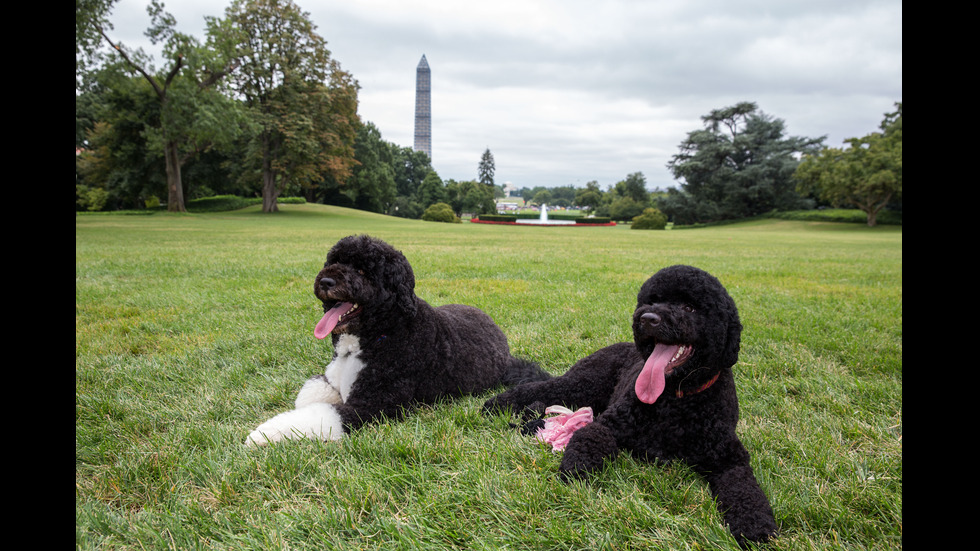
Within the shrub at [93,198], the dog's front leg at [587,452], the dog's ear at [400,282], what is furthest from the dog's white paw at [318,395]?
the shrub at [93,198]

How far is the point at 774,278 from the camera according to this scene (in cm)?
938

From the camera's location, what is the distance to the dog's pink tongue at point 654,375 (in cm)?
218

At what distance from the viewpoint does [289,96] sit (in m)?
37.4

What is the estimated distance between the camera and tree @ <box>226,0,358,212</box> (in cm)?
3600

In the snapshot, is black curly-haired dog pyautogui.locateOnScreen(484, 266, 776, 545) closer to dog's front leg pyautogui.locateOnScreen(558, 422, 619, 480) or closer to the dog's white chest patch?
dog's front leg pyautogui.locateOnScreen(558, 422, 619, 480)

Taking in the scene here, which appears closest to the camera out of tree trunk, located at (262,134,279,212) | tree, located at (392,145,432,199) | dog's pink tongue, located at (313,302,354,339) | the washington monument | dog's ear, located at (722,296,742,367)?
dog's ear, located at (722,296,742,367)

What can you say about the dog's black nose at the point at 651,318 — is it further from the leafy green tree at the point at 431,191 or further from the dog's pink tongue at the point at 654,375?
the leafy green tree at the point at 431,191

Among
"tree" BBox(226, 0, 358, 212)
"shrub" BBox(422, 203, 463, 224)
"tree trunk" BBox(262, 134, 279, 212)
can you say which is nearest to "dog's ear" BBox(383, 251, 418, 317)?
"tree" BBox(226, 0, 358, 212)

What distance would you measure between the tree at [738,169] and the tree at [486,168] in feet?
176

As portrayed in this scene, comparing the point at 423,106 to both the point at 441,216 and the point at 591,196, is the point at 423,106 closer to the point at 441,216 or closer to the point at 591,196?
the point at 591,196

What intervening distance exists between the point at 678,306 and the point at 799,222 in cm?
4941

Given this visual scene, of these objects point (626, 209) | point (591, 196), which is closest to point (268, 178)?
point (626, 209)

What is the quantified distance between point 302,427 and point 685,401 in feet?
6.65

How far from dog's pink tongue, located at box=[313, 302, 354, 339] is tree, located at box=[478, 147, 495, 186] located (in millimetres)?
101767
